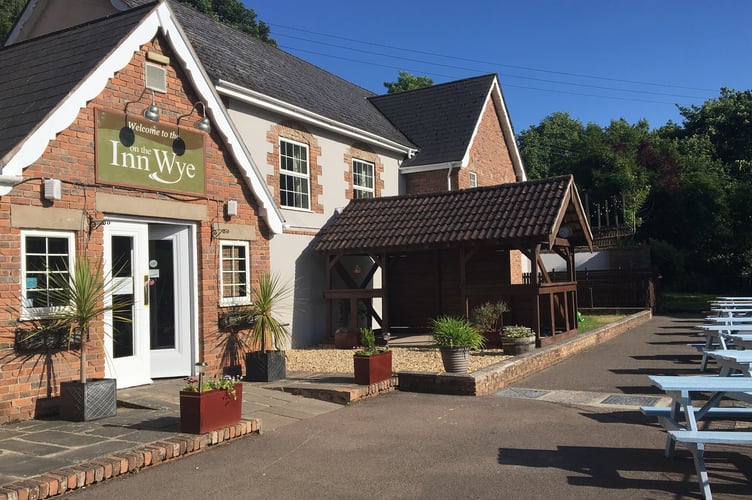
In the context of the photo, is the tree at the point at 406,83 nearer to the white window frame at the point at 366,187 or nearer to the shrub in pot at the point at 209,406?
the white window frame at the point at 366,187

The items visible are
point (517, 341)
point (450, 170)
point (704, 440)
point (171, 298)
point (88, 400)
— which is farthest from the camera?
point (450, 170)

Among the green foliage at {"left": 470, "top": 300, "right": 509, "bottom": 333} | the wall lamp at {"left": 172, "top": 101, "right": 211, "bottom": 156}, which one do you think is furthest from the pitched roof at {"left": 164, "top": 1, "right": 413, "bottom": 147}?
the green foliage at {"left": 470, "top": 300, "right": 509, "bottom": 333}

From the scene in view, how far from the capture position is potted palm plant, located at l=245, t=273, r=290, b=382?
10.2 m

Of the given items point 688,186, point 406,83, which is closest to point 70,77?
point 688,186

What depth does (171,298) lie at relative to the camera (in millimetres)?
10336

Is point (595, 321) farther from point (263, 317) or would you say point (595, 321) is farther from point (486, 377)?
point (263, 317)

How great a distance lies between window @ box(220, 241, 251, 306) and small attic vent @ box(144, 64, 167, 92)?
270 centimetres

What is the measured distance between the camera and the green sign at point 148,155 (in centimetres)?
893

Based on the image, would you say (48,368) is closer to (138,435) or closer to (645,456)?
(138,435)

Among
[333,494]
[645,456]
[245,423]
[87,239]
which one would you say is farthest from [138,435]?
[645,456]

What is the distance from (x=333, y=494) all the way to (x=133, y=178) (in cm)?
590

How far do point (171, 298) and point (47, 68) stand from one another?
150 inches

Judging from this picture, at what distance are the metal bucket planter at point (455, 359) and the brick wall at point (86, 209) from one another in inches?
145

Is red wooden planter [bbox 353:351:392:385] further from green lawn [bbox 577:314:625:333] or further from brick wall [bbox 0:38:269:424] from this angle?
green lawn [bbox 577:314:625:333]
